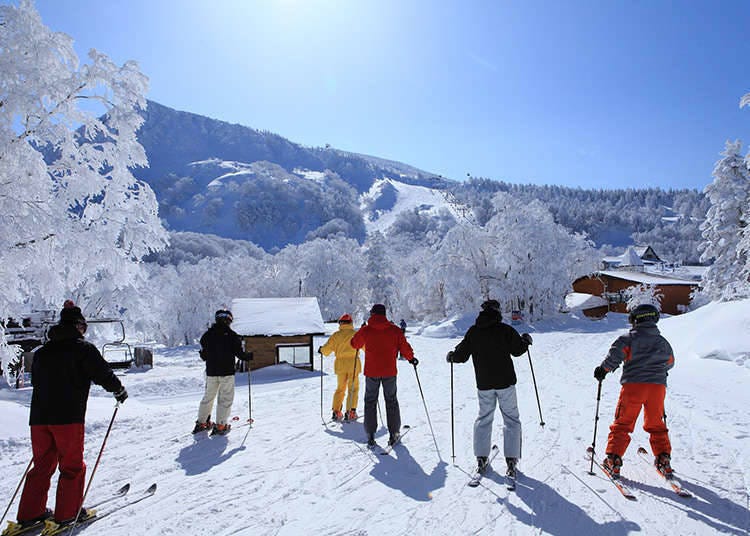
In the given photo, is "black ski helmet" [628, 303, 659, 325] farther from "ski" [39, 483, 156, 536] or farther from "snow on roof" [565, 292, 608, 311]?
"snow on roof" [565, 292, 608, 311]

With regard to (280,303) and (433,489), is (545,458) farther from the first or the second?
(280,303)

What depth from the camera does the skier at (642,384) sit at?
15.4 feet

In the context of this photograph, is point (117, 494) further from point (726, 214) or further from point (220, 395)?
point (726, 214)

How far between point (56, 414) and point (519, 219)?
36419mm

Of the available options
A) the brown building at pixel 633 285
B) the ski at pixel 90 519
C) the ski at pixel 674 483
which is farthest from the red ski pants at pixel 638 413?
the brown building at pixel 633 285

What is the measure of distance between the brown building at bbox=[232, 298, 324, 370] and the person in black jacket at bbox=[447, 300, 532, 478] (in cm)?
1495

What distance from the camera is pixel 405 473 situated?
201 inches

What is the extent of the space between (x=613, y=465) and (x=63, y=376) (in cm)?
535

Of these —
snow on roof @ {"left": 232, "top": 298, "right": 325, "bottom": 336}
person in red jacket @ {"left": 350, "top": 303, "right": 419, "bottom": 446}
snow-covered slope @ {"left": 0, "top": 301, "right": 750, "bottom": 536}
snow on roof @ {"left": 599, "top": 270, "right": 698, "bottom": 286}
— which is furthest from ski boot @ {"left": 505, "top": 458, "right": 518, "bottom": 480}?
snow on roof @ {"left": 599, "top": 270, "right": 698, "bottom": 286}

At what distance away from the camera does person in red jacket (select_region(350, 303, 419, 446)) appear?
6.21 meters

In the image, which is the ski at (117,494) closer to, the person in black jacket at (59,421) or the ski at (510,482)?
the person in black jacket at (59,421)

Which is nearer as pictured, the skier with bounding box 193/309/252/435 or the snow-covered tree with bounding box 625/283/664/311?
the skier with bounding box 193/309/252/435

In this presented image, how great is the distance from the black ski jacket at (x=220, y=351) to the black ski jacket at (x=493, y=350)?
3.57 m

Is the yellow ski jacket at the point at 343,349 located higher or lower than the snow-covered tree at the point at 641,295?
higher
